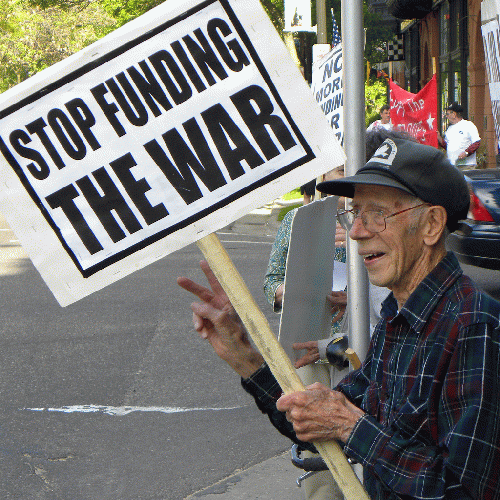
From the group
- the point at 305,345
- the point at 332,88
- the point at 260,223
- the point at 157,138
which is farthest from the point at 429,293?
the point at 260,223

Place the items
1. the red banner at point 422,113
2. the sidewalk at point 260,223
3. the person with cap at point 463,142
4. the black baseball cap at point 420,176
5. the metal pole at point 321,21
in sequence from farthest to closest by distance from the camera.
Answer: the metal pole at point 321,21 < the sidewalk at point 260,223 < the person with cap at point 463,142 < the red banner at point 422,113 < the black baseball cap at point 420,176

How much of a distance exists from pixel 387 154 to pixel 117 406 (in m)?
4.15

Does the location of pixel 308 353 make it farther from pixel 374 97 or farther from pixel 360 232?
pixel 374 97

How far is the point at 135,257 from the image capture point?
2107 mm

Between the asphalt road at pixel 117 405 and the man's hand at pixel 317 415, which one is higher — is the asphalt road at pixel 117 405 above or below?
below

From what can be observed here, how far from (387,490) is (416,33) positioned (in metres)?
30.0

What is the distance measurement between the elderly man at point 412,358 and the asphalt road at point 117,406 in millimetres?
2666

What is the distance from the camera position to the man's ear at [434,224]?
6.64 ft

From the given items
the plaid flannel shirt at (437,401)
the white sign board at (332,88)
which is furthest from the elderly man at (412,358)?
the white sign board at (332,88)

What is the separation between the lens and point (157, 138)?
81.3 inches

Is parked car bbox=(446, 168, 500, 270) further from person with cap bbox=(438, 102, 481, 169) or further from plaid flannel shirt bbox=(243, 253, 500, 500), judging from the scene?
plaid flannel shirt bbox=(243, 253, 500, 500)

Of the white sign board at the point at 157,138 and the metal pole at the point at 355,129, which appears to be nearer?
the white sign board at the point at 157,138

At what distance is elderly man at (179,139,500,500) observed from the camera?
173 cm

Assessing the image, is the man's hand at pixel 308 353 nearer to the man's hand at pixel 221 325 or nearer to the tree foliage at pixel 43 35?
the man's hand at pixel 221 325
